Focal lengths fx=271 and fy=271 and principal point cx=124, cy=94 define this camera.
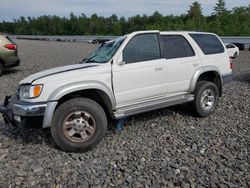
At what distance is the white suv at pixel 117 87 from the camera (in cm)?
391

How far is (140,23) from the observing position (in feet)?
334

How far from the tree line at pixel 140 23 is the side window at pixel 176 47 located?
2185 inches

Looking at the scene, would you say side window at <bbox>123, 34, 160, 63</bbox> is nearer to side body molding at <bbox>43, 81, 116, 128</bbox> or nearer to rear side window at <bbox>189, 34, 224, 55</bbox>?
side body molding at <bbox>43, 81, 116, 128</bbox>

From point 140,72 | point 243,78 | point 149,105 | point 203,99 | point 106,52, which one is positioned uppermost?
point 106,52

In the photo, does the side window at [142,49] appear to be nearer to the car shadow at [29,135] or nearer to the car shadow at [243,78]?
the car shadow at [29,135]

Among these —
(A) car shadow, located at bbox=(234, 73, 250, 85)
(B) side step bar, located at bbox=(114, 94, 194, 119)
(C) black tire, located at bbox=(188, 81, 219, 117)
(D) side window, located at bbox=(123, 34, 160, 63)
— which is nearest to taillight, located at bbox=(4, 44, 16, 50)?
(D) side window, located at bbox=(123, 34, 160, 63)

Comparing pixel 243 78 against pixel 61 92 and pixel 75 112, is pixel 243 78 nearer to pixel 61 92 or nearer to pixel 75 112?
pixel 75 112

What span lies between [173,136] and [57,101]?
204 cm

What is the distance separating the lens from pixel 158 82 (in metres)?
4.71

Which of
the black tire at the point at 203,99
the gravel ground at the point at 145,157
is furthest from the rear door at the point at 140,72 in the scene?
the black tire at the point at 203,99

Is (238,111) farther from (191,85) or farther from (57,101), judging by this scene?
(57,101)

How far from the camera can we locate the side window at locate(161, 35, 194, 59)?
16.2ft

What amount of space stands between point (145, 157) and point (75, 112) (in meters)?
1.22

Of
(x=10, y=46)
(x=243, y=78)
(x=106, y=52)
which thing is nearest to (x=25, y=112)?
(x=106, y=52)
